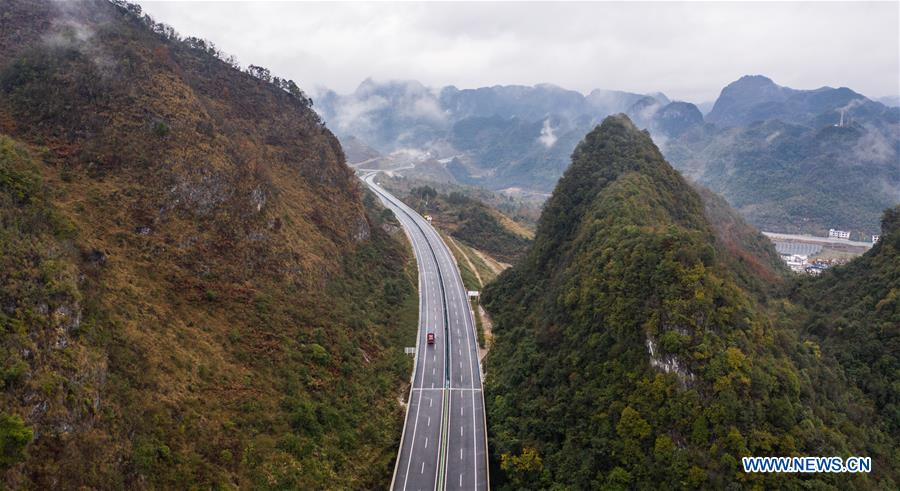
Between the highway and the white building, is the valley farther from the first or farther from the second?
the white building

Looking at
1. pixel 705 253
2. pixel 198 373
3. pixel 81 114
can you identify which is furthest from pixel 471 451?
pixel 81 114

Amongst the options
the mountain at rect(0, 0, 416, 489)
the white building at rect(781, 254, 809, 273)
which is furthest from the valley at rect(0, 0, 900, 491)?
the white building at rect(781, 254, 809, 273)

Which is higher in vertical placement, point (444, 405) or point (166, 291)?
point (166, 291)

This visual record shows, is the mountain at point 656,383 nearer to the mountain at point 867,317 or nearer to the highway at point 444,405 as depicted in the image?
the mountain at point 867,317

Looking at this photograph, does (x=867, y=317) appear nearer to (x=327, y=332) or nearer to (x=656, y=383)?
(x=656, y=383)

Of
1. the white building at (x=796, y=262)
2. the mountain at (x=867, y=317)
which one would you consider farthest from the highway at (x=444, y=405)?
the white building at (x=796, y=262)

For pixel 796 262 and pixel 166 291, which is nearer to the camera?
pixel 166 291

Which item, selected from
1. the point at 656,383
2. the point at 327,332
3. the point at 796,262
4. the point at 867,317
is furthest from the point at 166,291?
the point at 796,262
